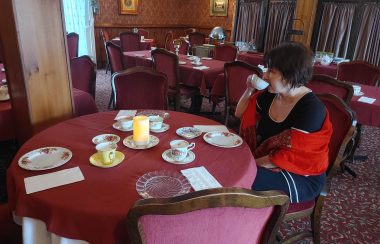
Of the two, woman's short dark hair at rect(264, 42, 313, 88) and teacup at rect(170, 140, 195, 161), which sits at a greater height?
woman's short dark hair at rect(264, 42, 313, 88)

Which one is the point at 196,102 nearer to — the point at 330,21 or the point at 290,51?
the point at 290,51

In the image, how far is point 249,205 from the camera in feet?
2.39

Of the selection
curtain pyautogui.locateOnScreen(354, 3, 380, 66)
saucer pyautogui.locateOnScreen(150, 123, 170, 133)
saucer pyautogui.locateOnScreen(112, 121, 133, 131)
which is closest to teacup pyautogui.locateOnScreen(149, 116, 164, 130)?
saucer pyautogui.locateOnScreen(150, 123, 170, 133)

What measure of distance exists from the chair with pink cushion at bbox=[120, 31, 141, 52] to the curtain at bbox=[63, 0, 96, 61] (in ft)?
2.64

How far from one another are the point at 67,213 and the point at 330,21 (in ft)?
18.0

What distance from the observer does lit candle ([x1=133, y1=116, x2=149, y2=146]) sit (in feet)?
4.57

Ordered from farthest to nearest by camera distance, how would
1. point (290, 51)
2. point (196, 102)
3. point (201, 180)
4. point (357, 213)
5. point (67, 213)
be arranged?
point (196, 102) < point (357, 213) < point (290, 51) < point (201, 180) < point (67, 213)

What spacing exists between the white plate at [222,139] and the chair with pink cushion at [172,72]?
192 cm

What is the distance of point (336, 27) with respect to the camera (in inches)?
200

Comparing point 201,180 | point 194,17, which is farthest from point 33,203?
point 194,17

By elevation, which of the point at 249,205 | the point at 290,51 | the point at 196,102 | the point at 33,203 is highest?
the point at 290,51

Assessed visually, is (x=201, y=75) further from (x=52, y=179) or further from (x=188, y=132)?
(x=52, y=179)

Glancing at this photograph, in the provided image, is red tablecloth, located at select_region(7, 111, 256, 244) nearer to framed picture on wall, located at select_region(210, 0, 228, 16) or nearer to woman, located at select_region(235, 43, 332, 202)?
woman, located at select_region(235, 43, 332, 202)

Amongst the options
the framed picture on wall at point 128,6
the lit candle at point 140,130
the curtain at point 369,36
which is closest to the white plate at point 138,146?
the lit candle at point 140,130
